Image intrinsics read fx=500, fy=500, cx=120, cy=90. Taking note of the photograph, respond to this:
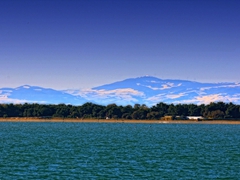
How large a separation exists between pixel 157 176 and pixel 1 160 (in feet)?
64.8

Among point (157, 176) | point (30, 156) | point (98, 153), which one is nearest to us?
point (157, 176)

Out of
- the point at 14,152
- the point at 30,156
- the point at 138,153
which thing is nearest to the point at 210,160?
the point at 138,153

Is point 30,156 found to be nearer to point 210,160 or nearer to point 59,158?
point 59,158

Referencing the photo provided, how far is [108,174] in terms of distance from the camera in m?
46.4

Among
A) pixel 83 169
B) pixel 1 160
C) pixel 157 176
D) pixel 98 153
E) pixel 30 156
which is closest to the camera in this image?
pixel 157 176

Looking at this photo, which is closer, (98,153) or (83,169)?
(83,169)

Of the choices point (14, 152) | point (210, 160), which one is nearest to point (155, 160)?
point (210, 160)

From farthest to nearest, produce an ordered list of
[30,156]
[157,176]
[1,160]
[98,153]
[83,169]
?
[98,153] < [30,156] < [1,160] < [83,169] < [157,176]

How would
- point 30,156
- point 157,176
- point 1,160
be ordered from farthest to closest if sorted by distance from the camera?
1. point 30,156
2. point 1,160
3. point 157,176

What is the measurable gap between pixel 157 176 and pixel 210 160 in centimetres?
1448

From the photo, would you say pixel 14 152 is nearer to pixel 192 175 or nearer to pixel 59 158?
pixel 59 158

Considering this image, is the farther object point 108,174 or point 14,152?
point 14,152

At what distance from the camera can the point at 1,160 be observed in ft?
184

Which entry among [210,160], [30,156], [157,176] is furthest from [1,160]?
[210,160]
